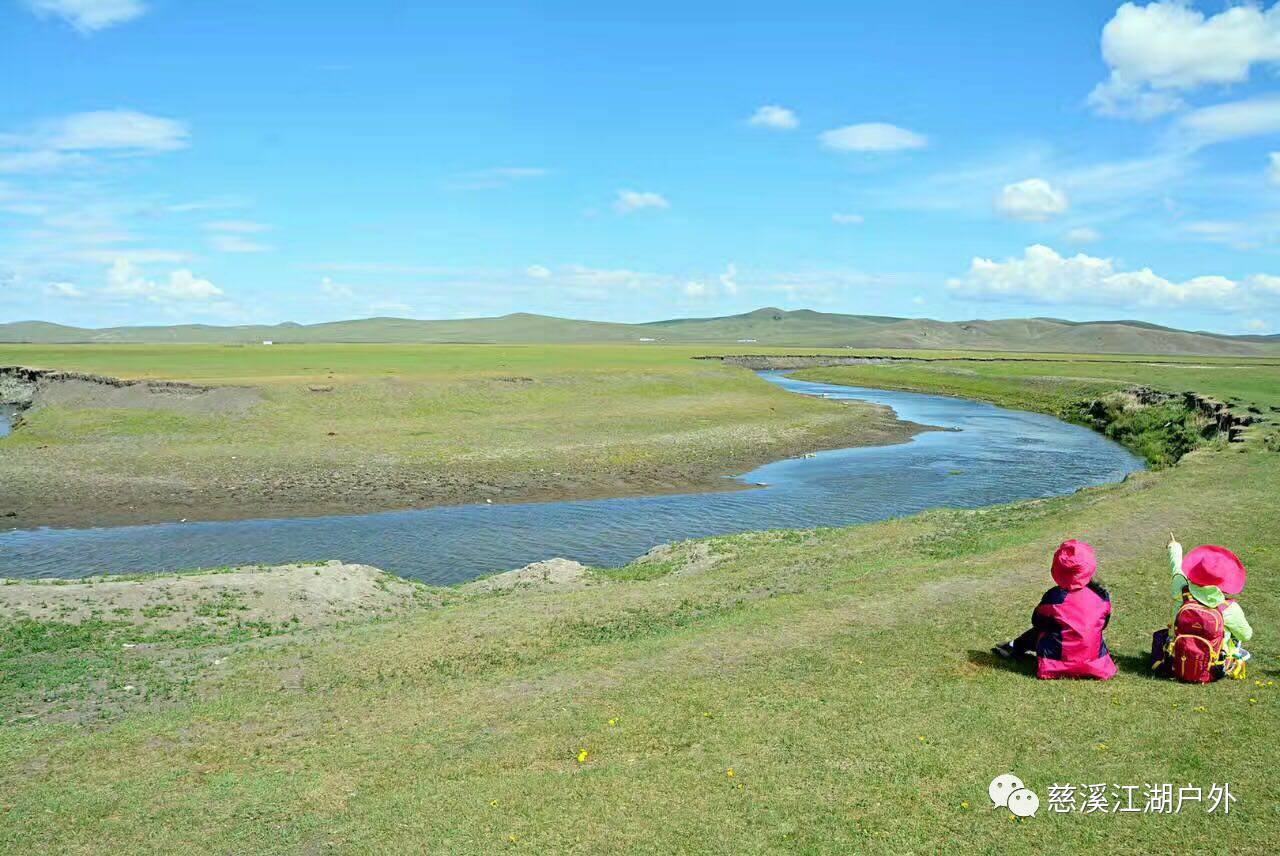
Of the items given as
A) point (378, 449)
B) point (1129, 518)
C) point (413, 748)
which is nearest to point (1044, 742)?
point (413, 748)

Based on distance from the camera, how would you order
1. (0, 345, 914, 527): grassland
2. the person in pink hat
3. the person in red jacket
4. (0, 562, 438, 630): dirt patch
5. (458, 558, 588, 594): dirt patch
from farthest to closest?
(0, 345, 914, 527): grassland, (458, 558, 588, 594): dirt patch, (0, 562, 438, 630): dirt patch, the person in red jacket, the person in pink hat

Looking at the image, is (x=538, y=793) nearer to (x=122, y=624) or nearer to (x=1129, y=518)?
(x=122, y=624)

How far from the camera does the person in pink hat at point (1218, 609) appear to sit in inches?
460

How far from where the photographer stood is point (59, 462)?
138 feet

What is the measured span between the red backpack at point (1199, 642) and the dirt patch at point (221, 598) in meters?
16.3

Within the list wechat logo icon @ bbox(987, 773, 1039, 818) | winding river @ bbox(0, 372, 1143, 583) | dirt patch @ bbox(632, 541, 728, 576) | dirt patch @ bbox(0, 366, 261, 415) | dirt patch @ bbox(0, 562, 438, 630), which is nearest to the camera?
wechat logo icon @ bbox(987, 773, 1039, 818)

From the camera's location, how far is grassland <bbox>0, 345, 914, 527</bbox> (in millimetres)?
37250

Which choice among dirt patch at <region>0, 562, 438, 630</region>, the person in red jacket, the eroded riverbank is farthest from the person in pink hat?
the eroded riverbank

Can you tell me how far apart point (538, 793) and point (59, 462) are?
4258cm

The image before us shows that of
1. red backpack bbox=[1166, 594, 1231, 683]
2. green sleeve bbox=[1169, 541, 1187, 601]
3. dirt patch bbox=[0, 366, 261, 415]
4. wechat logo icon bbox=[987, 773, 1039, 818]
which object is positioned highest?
dirt patch bbox=[0, 366, 261, 415]

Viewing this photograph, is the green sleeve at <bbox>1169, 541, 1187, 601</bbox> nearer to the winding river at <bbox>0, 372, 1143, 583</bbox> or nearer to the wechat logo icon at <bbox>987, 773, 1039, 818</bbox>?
the wechat logo icon at <bbox>987, 773, 1039, 818</bbox>

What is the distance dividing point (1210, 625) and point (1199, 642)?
0.97ft

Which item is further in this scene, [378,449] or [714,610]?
[378,449]

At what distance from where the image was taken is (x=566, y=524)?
3341cm
